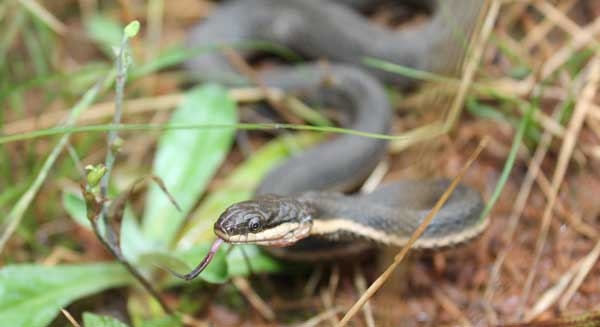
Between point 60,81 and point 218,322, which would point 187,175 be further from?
point 60,81

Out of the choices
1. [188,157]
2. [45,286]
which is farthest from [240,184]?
[45,286]

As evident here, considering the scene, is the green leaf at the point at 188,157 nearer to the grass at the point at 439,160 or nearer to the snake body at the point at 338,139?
the grass at the point at 439,160

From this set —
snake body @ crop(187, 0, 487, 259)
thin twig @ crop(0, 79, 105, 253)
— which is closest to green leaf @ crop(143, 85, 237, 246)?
snake body @ crop(187, 0, 487, 259)

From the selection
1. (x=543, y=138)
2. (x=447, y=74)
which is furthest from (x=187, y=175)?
(x=543, y=138)

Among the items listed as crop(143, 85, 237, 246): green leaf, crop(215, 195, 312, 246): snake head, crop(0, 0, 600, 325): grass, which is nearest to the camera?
crop(215, 195, 312, 246): snake head

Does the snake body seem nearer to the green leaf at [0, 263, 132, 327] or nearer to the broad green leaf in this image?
the broad green leaf
